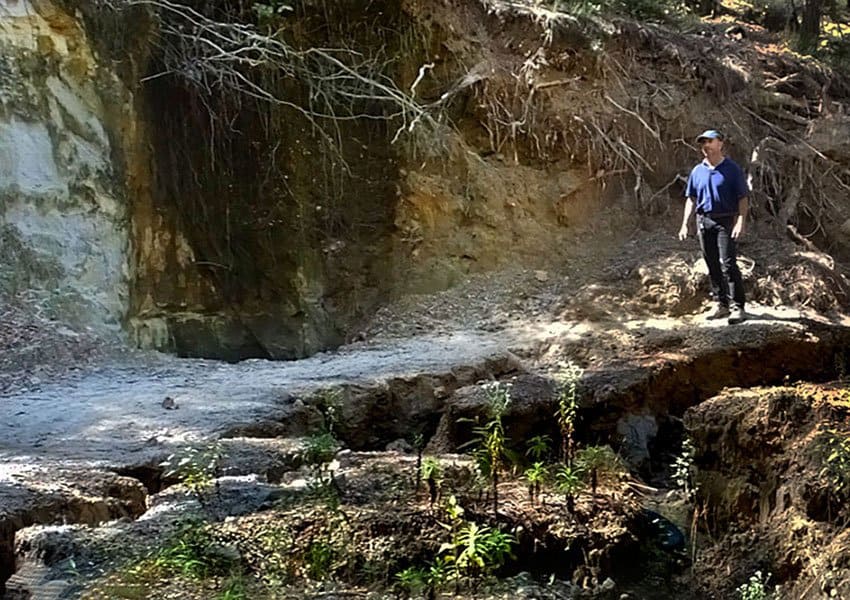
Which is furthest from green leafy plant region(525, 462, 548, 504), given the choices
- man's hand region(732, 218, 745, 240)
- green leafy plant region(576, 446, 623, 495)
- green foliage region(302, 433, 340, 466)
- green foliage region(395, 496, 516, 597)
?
man's hand region(732, 218, 745, 240)

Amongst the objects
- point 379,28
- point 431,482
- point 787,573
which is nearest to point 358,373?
point 431,482

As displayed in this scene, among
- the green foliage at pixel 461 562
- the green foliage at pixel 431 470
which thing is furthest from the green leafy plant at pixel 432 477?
the green foliage at pixel 461 562

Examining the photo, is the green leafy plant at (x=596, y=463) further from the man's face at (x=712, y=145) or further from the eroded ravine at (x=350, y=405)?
the man's face at (x=712, y=145)

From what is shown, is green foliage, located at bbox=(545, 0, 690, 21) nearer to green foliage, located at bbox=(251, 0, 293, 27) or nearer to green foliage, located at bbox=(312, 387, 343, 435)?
green foliage, located at bbox=(251, 0, 293, 27)

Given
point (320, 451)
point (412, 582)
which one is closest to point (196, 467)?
point (320, 451)

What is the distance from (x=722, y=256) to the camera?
8.02 metres

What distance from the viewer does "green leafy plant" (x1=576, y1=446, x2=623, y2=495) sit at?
186 inches

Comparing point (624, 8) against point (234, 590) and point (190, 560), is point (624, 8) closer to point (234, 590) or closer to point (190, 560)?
point (190, 560)

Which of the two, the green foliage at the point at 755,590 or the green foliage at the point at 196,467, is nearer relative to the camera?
the green foliage at the point at 755,590

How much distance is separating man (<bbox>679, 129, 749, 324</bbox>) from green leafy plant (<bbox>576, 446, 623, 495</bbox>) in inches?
140

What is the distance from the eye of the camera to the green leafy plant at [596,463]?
4.73 meters

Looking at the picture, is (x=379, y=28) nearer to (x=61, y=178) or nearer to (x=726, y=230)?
(x=61, y=178)

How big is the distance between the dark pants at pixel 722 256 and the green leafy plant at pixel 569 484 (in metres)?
4.12

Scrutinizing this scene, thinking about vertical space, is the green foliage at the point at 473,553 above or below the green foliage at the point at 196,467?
below
